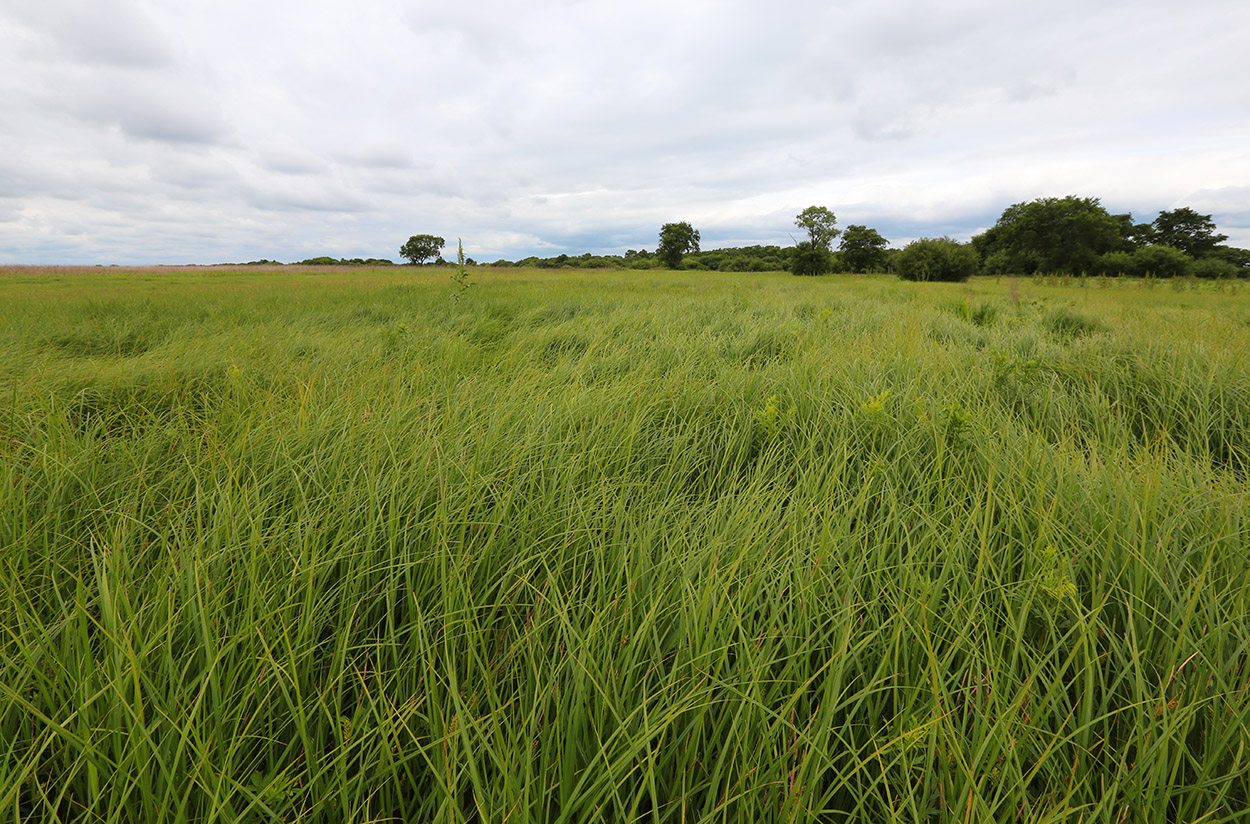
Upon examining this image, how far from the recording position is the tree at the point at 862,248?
45406 mm

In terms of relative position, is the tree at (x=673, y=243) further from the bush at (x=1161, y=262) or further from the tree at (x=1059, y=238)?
the bush at (x=1161, y=262)

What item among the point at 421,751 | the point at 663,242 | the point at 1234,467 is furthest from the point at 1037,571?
the point at 663,242

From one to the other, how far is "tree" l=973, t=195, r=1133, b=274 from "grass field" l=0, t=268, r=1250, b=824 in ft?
156

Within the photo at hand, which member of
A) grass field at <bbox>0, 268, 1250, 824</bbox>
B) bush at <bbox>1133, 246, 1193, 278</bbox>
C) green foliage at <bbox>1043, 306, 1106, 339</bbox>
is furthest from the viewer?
bush at <bbox>1133, 246, 1193, 278</bbox>

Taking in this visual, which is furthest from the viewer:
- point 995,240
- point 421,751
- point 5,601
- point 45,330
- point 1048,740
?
point 995,240

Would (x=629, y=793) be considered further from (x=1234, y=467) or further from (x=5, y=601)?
(x=1234, y=467)

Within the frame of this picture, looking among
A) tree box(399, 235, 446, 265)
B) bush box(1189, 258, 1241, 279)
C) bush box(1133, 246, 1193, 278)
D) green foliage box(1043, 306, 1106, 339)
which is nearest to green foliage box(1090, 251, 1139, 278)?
bush box(1133, 246, 1193, 278)

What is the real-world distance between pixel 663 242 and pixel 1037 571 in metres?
64.1

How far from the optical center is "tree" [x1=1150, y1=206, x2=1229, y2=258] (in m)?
41.8

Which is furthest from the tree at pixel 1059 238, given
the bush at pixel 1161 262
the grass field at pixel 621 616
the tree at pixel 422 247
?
the tree at pixel 422 247

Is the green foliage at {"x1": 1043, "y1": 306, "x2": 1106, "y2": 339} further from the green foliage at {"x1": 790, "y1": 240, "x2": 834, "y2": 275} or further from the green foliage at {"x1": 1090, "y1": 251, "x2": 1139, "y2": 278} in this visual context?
the green foliage at {"x1": 790, "y1": 240, "x2": 834, "y2": 275}

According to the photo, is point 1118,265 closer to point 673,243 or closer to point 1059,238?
point 1059,238

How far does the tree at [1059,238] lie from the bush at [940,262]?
13.4 meters

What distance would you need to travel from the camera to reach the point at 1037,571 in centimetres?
105
